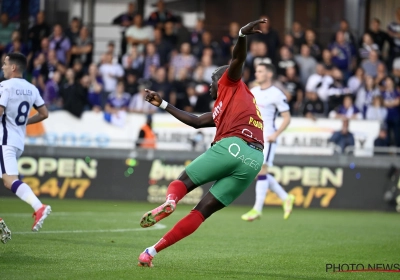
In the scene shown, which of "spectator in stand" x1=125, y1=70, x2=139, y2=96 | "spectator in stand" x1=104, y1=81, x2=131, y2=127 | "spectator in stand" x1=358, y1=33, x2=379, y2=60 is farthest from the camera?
"spectator in stand" x1=358, y1=33, x2=379, y2=60

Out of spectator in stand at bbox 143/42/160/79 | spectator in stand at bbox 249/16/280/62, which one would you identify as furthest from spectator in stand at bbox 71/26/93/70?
spectator in stand at bbox 249/16/280/62

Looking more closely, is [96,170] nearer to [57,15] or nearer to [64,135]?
[64,135]

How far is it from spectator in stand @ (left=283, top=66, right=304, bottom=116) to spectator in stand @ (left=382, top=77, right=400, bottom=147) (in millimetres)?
2282

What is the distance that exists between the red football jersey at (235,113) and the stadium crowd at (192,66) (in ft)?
41.5

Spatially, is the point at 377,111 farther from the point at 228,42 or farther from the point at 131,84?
the point at 131,84

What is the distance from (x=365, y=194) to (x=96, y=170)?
6.76m

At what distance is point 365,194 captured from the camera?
1938cm

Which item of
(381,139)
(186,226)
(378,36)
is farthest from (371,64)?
(186,226)

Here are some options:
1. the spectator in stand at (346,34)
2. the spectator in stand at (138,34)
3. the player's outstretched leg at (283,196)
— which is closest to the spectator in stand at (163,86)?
the spectator in stand at (138,34)

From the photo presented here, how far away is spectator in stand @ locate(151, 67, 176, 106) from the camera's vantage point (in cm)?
2150

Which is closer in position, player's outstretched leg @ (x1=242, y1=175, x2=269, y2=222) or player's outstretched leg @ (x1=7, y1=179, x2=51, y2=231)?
player's outstretched leg @ (x1=7, y1=179, x2=51, y2=231)

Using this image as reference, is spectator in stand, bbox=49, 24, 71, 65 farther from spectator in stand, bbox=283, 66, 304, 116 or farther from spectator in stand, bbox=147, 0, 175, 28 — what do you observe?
spectator in stand, bbox=283, 66, 304, 116

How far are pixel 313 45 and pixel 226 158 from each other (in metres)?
15.5

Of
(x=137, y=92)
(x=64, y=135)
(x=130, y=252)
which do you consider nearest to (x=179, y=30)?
(x=137, y=92)
